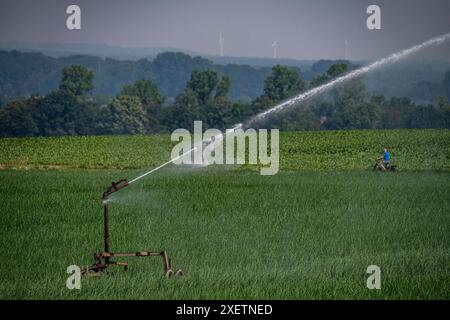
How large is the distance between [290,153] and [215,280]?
114 feet

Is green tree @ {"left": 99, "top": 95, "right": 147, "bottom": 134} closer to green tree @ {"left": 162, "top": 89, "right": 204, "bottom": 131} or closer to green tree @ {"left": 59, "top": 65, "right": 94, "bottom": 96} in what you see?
green tree @ {"left": 162, "top": 89, "right": 204, "bottom": 131}

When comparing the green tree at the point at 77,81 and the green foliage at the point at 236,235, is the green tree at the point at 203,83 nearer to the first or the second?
the green tree at the point at 77,81

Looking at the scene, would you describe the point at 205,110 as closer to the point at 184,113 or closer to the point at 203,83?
the point at 184,113

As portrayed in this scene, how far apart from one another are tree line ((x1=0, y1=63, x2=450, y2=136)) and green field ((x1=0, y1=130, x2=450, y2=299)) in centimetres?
4034

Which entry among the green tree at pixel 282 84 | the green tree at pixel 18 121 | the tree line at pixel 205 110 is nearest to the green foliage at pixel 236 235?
the green tree at pixel 18 121

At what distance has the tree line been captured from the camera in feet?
235

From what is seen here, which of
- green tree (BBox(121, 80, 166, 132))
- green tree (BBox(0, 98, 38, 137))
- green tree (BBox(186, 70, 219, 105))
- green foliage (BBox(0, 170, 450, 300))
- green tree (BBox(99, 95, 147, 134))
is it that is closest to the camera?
green foliage (BBox(0, 170, 450, 300))

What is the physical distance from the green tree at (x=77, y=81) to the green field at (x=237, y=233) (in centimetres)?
4995

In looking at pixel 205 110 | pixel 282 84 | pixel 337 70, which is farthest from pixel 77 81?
pixel 337 70

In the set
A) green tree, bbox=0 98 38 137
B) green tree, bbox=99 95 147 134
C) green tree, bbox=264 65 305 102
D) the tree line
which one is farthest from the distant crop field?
green tree, bbox=264 65 305 102

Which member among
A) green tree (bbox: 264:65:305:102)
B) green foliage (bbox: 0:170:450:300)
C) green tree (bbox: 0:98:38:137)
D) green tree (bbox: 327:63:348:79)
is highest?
green tree (bbox: 327:63:348:79)

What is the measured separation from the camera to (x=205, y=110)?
7775 cm

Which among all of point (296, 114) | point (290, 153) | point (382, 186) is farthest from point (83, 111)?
point (382, 186)

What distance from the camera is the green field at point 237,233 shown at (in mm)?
10555
